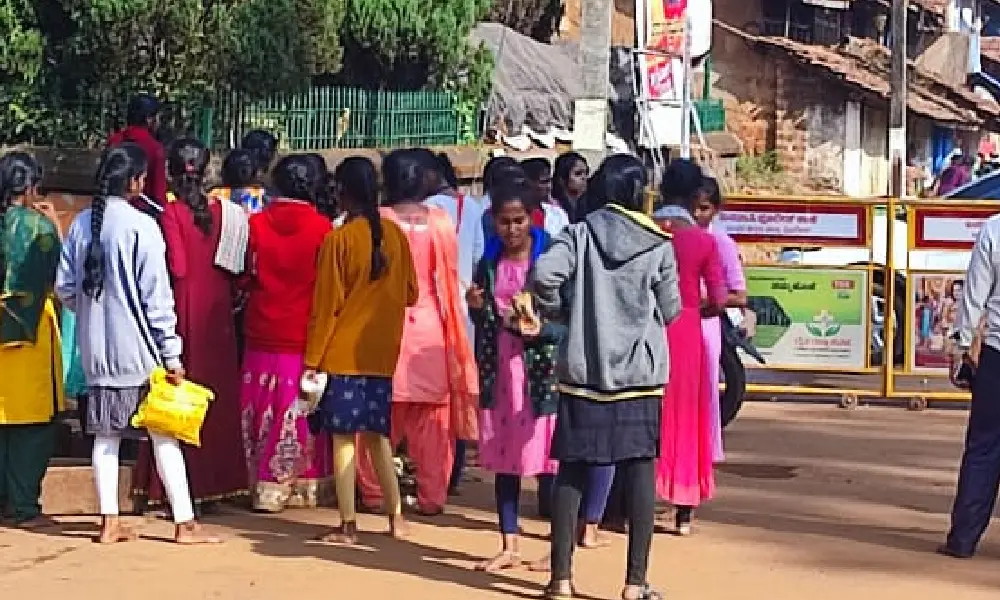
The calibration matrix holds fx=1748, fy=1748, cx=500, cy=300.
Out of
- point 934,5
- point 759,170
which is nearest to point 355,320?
point 759,170

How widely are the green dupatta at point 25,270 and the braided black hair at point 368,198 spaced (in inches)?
54.2

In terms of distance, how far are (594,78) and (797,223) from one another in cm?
399

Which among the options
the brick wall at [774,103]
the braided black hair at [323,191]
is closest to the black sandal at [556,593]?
the braided black hair at [323,191]

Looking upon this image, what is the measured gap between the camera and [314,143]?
601 inches

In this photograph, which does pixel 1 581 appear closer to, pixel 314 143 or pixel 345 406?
pixel 345 406

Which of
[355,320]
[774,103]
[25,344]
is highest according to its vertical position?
[774,103]

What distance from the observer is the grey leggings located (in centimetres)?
647

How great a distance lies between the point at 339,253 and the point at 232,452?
4.58ft

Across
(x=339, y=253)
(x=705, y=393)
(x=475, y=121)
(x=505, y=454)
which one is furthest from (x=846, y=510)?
(x=475, y=121)

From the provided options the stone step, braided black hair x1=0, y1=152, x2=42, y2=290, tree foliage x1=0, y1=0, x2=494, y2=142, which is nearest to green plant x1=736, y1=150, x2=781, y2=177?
tree foliage x1=0, y1=0, x2=494, y2=142

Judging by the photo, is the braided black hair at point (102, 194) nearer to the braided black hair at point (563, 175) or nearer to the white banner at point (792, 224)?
the braided black hair at point (563, 175)

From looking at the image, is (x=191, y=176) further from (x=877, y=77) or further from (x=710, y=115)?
(x=877, y=77)

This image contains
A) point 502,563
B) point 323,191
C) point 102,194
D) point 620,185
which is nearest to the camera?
point 620,185

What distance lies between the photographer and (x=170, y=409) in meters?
7.36
